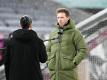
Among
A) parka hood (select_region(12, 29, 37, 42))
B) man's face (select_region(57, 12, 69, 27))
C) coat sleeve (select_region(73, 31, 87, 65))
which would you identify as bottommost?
coat sleeve (select_region(73, 31, 87, 65))

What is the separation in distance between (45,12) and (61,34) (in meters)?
9.79

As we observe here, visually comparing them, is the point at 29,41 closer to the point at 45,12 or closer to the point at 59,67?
the point at 59,67

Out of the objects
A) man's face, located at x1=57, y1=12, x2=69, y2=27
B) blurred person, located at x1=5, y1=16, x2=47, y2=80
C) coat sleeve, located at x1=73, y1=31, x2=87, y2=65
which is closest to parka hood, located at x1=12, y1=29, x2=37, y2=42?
blurred person, located at x1=5, y1=16, x2=47, y2=80

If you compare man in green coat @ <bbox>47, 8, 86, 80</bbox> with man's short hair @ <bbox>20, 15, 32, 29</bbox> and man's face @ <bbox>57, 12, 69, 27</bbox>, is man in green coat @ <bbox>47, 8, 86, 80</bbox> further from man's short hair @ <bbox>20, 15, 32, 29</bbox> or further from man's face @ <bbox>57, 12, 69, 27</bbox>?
man's short hair @ <bbox>20, 15, 32, 29</bbox>

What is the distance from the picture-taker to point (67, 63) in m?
5.91

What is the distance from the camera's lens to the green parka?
591 centimetres

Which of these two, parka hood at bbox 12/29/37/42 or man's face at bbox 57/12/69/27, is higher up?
man's face at bbox 57/12/69/27

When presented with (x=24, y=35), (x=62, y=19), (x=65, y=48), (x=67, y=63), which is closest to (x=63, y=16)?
(x=62, y=19)

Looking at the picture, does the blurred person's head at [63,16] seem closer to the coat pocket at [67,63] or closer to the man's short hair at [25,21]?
the coat pocket at [67,63]

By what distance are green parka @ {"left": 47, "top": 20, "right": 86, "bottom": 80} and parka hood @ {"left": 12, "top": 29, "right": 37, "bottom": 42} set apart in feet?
2.17

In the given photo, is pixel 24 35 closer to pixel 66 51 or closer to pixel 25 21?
pixel 25 21

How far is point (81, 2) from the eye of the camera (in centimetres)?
1516

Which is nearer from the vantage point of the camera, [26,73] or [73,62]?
[26,73]

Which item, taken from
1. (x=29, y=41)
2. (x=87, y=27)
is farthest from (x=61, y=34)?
(x=87, y=27)
